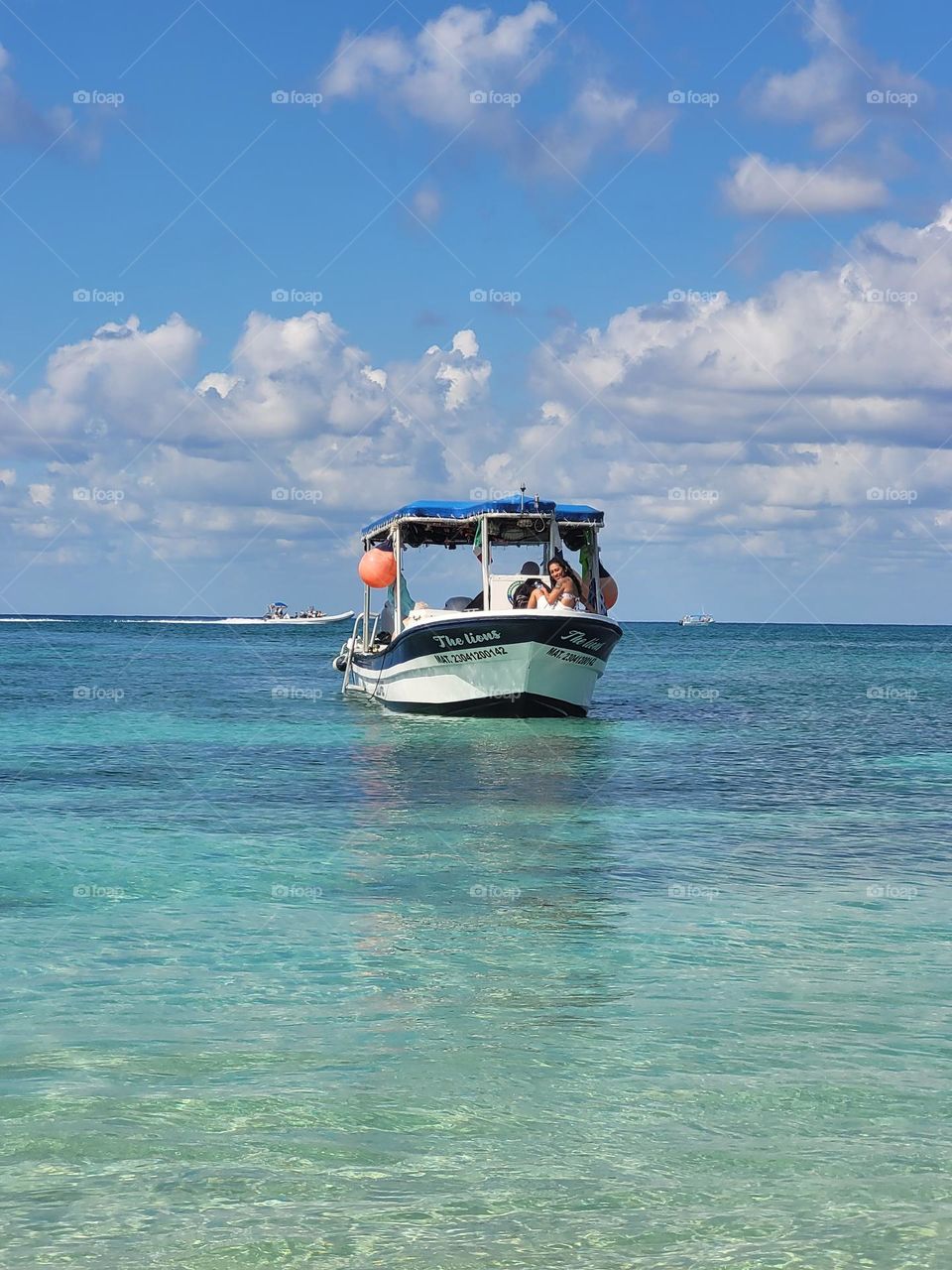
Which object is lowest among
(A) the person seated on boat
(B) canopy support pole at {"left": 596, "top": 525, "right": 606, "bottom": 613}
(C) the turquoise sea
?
(C) the turquoise sea

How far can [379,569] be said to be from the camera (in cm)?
2803

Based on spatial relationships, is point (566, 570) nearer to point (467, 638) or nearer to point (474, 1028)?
point (467, 638)

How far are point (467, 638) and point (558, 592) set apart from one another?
1828 mm

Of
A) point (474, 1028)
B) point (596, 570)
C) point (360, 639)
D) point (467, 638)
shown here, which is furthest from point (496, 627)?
point (474, 1028)

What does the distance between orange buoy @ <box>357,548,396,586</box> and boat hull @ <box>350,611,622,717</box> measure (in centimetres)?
193

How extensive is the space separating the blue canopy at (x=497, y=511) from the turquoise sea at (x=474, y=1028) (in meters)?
8.48

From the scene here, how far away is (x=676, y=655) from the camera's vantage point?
77.5m

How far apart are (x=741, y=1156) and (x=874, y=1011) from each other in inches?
89.6

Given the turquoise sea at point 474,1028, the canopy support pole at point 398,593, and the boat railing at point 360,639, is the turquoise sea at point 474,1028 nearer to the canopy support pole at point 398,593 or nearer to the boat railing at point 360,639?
the canopy support pole at point 398,593

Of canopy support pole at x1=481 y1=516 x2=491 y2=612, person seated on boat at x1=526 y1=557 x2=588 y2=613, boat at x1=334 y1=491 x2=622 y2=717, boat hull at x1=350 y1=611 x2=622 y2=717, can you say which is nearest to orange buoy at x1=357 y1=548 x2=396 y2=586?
boat at x1=334 y1=491 x2=622 y2=717

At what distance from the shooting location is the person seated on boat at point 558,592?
917 inches

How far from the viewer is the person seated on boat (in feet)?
76.4

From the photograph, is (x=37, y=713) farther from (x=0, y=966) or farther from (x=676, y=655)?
(x=676, y=655)

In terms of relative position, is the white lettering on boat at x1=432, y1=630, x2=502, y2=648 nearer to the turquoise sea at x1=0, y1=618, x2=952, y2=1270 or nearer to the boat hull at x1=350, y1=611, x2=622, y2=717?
the boat hull at x1=350, y1=611, x2=622, y2=717
